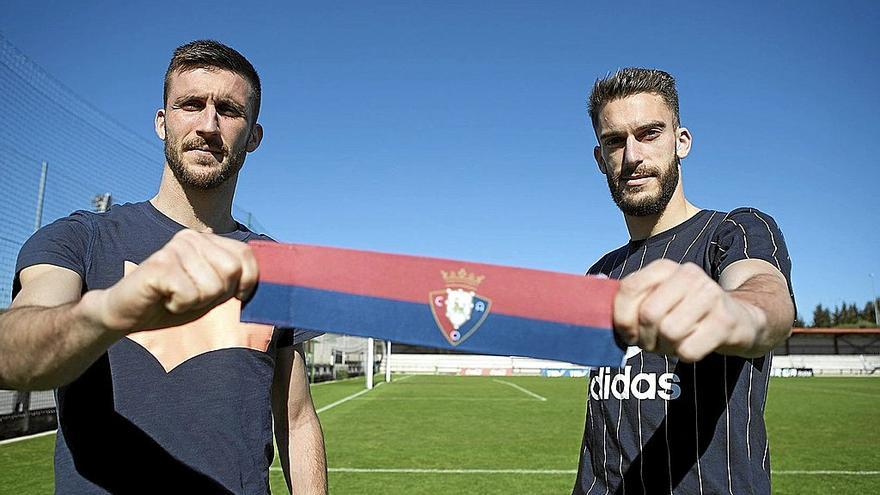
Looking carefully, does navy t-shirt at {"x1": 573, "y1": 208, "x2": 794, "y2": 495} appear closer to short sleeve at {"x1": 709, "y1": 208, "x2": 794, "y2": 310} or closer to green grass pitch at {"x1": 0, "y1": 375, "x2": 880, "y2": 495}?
short sleeve at {"x1": 709, "y1": 208, "x2": 794, "y2": 310}

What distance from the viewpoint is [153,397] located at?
6.55 feet

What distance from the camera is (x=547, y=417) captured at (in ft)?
51.1

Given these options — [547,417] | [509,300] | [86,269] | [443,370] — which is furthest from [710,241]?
[443,370]

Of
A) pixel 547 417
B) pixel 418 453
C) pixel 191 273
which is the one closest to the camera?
pixel 191 273

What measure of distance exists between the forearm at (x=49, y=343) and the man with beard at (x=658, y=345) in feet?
3.43

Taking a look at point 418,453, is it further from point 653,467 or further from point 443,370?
point 443,370

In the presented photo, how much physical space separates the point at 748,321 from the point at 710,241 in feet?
3.46

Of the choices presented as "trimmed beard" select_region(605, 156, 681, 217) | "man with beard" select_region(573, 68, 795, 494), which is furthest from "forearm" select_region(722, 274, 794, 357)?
"trimmed beard" select_region(605, 156, 681, 217)

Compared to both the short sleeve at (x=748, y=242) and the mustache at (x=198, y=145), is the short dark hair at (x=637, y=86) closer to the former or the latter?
the short sleeve at (x=748, y=242)

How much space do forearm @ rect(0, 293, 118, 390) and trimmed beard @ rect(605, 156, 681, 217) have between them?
184 cm

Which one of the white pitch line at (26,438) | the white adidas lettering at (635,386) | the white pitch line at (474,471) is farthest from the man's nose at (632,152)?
the white pitch line at (26,438)

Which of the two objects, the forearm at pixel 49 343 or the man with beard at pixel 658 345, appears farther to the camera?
the man with beard at pixel 658 345

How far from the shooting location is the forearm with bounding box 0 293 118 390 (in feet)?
4.26

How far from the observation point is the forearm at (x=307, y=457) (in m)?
2.47
